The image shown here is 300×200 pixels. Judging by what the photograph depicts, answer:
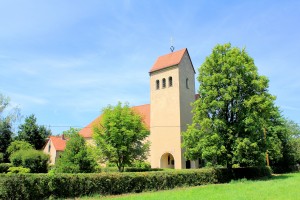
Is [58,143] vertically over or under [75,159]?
over

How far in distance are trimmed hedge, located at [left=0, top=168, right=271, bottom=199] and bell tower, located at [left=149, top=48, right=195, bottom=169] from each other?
12557 millimetres

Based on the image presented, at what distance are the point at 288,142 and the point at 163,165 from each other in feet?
57.3

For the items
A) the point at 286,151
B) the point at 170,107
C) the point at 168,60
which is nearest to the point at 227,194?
the point at 170,107

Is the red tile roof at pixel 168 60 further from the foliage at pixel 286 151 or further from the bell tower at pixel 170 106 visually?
the foliage at pixel 286 151

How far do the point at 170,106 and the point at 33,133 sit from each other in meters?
28.7

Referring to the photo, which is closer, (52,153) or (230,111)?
(230,111)

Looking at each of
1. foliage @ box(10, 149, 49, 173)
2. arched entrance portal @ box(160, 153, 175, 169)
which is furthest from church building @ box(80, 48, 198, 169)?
Result: foliage @ box(10, 149, 49, 173)

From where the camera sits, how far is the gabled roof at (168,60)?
3597 centimetres

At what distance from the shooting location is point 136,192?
1673 cm

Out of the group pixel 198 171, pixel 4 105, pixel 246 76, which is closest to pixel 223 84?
pixel 246 76

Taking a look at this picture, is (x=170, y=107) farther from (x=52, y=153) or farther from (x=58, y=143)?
(x=52, y=153)

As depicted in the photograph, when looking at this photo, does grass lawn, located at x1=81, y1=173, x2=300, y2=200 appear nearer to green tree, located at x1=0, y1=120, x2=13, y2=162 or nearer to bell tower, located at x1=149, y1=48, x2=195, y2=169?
bell tower, located at x1=149, y1=48, x2=195, y2=169

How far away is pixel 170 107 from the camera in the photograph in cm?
3506

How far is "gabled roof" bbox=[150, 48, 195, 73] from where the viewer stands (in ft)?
118
